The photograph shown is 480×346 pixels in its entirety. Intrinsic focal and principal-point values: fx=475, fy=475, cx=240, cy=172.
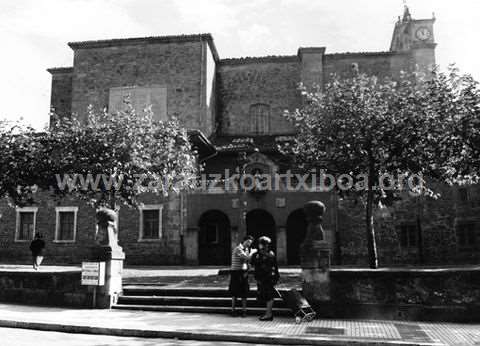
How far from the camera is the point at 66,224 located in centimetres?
2719

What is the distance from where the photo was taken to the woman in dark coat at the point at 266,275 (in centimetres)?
1007

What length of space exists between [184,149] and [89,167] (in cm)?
385

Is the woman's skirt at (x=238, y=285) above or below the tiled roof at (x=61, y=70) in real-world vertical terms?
below

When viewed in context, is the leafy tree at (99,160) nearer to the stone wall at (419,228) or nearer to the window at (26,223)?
the window at (26,223)

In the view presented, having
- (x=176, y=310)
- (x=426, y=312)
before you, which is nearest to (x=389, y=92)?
(x=426, y=312)

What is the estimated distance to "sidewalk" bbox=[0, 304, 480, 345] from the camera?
8.26 m

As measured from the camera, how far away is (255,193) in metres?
25.2

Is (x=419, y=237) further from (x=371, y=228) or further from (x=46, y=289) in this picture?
(x=46, y=289)

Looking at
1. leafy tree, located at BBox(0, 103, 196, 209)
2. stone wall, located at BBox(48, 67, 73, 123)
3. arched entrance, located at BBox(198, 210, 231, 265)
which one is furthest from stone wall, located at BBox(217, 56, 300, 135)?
leafy tree, located at BBox(0, 103, 196, 209)

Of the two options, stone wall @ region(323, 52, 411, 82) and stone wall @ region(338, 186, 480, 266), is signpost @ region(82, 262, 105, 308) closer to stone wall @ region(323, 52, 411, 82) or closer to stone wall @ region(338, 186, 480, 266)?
stone wall @ region(338, 186, 480, 266)

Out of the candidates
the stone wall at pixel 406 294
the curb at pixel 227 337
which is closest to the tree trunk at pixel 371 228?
the stone wall at pixel 406 294

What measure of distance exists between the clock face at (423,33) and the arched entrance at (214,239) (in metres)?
17.1

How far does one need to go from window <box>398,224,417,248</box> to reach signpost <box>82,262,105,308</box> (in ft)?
59.7

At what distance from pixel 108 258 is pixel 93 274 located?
1.76 feet
